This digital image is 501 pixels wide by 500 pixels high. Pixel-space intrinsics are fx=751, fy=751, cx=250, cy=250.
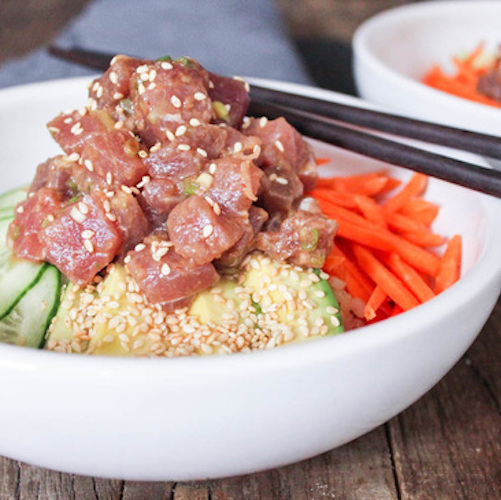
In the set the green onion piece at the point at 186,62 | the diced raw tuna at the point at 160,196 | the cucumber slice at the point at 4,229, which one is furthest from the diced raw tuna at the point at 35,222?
the green onion piece at the point at 186,62

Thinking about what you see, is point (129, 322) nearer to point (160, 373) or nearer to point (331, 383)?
point (160, 373)

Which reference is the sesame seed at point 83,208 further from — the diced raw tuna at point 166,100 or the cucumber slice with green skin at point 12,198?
the cucumber slice with green skin at point 12,198

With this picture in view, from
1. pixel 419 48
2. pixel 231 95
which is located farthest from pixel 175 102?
pixel 419 48

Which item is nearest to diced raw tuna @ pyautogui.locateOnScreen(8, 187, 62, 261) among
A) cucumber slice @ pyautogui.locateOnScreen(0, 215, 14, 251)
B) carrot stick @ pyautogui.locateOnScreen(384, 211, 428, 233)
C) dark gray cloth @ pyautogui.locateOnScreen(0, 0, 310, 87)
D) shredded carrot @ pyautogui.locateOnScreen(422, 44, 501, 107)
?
cucumber slice @ pyautogui.locateOnScreen(0, 215, 14, 251)

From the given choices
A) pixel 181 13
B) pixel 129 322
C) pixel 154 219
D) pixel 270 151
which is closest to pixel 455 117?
pixel 270 151

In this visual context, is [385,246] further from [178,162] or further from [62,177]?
[62,177]

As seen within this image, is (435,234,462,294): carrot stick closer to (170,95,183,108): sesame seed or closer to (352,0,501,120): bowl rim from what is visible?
(352,0,501,120): bowl rim
